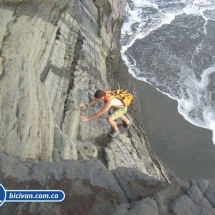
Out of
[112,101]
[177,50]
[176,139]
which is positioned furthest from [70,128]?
[177,50]

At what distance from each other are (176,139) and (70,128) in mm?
3716

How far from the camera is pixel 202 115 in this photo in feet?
30.8

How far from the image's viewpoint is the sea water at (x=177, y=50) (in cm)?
986

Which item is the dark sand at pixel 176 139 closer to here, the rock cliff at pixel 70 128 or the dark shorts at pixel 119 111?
the rock cliff at pixel 70 128

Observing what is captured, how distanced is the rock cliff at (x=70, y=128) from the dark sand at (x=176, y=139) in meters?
0.42

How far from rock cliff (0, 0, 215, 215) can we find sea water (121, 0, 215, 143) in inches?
47.4

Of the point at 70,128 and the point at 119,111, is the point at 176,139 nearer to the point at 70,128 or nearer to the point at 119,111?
the point at 119,111

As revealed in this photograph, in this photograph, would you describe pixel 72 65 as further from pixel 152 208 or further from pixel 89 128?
pixel 152 208

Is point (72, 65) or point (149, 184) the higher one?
point (72, 65)

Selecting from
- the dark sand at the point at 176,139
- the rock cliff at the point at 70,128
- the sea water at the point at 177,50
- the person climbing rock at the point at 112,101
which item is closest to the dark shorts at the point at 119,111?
the person climbing rock at the point at 112,101

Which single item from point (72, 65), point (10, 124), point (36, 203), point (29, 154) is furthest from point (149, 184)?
point (72, 65)

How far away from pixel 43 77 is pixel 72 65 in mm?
1272

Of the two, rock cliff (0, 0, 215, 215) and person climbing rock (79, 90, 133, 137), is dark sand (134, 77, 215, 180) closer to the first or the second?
rock cliff (0, 0, 215, 215)

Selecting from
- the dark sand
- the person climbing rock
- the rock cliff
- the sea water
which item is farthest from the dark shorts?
the sea water
